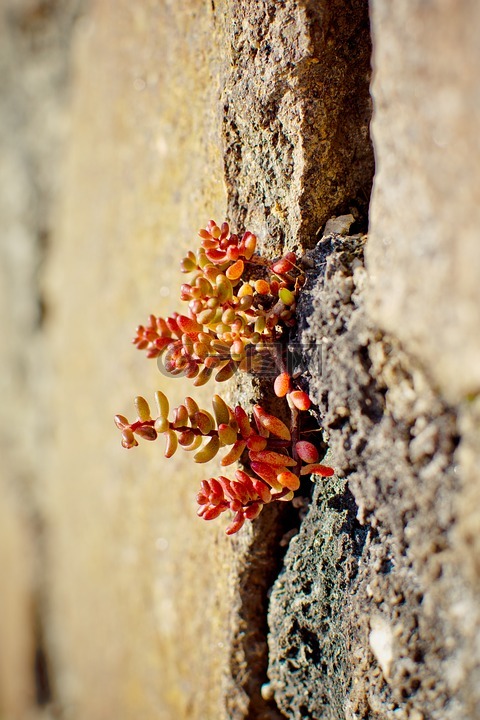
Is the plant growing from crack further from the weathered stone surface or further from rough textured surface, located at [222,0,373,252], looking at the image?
the weathered stone surface

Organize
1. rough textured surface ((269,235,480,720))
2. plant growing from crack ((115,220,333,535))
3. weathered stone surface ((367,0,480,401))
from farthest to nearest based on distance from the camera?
plant growing from crack ((115,220,333,535)) < rough textured surface ((269,235,480,720)) < weathered stone surface ((367,0,480,401))

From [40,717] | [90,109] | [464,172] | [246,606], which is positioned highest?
[90,109]

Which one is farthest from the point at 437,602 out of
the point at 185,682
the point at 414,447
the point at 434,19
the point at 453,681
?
the point at 185,682

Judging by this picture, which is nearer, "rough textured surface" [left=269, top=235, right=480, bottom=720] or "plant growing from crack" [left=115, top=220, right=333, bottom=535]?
"rough textured surface" [left=269, top=235, right=480, bottom=720]

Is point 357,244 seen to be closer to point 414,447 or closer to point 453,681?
point 414,447

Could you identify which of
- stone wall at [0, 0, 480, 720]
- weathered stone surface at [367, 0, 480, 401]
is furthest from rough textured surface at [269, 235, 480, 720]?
weathered stone surface at [367, 0, 480, 401]

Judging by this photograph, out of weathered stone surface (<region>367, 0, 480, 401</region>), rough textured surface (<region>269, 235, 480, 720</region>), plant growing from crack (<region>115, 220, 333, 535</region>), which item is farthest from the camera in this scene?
plant growing from crack (<region>115, 220, 333, 535</region>)

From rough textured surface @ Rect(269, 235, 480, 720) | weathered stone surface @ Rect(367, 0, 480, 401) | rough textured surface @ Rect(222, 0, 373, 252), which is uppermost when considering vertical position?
rough textured surface @ Rect(222, 0, 373, 252)
